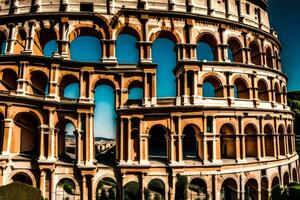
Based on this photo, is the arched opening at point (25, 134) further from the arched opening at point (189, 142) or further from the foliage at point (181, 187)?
the arched opening at point (189, 142)

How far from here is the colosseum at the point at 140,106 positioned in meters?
23.5

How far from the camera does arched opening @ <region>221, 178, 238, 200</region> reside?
25547mm

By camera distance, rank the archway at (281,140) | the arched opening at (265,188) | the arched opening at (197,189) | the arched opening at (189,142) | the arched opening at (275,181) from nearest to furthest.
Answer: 1. the arched opening at (197,189)
2. the arched opening at (265,188)
3. the arched opening at (275,181)
4. the arched opening at (189,142)
5. the archway at (281,140)

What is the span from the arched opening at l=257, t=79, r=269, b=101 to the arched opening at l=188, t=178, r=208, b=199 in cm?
1106

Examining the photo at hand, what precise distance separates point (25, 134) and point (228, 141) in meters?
17.5

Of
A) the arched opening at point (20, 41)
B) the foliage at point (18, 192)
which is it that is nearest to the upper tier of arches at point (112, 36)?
the arched opening at point (20, 41)

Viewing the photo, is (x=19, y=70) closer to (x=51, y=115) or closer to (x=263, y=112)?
(x=51, y=115)

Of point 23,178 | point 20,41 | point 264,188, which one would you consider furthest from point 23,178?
point 264,188

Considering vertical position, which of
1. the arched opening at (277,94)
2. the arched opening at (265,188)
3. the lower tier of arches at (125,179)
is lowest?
the arched opening at (265,188)

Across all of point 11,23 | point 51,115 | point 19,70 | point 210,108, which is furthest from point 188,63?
point 11,23

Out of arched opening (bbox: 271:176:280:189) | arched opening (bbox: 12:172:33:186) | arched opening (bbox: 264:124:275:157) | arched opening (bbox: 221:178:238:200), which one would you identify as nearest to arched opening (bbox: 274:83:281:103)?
arched opening (bbox: 264:124:275:157)

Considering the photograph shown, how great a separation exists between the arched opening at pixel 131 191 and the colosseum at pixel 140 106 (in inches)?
3.0

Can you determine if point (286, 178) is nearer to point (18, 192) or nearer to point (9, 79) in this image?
point (18, 192)

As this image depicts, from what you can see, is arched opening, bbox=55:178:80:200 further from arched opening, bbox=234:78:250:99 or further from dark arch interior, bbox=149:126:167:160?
arched opening, bbox=234:78:250:99
